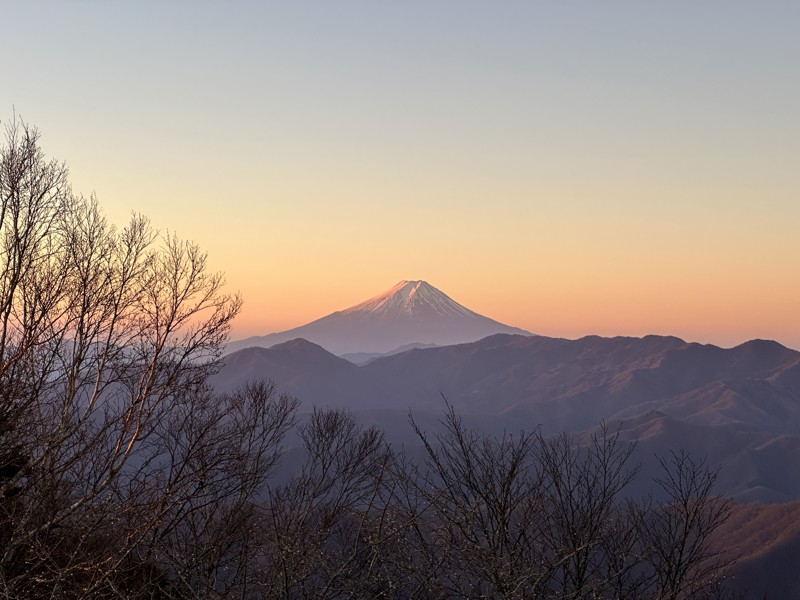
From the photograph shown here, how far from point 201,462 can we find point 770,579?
6023 inches

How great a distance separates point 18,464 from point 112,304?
4744 millimetres

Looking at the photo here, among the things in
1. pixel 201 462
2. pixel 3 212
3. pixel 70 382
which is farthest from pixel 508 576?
pixel 201 462

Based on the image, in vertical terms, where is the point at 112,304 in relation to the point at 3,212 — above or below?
below

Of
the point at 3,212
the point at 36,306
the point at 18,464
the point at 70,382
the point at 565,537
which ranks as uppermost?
the point at 3,212

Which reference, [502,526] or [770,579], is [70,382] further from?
[770,579]

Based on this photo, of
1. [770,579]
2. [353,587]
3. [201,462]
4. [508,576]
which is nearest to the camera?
[508,576]

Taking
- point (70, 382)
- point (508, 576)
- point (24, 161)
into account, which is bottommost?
point (508, 576)

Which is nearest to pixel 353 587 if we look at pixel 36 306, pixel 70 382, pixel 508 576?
pixel 508 576

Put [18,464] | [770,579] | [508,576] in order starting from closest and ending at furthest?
[508,576], [18,464], [770,579]

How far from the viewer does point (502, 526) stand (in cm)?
1328

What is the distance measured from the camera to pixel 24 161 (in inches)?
653

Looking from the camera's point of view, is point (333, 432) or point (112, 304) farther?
point (333, 432)

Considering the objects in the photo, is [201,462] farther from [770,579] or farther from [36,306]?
[770,579]

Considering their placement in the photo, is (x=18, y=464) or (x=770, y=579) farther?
(x=770, y=579)
